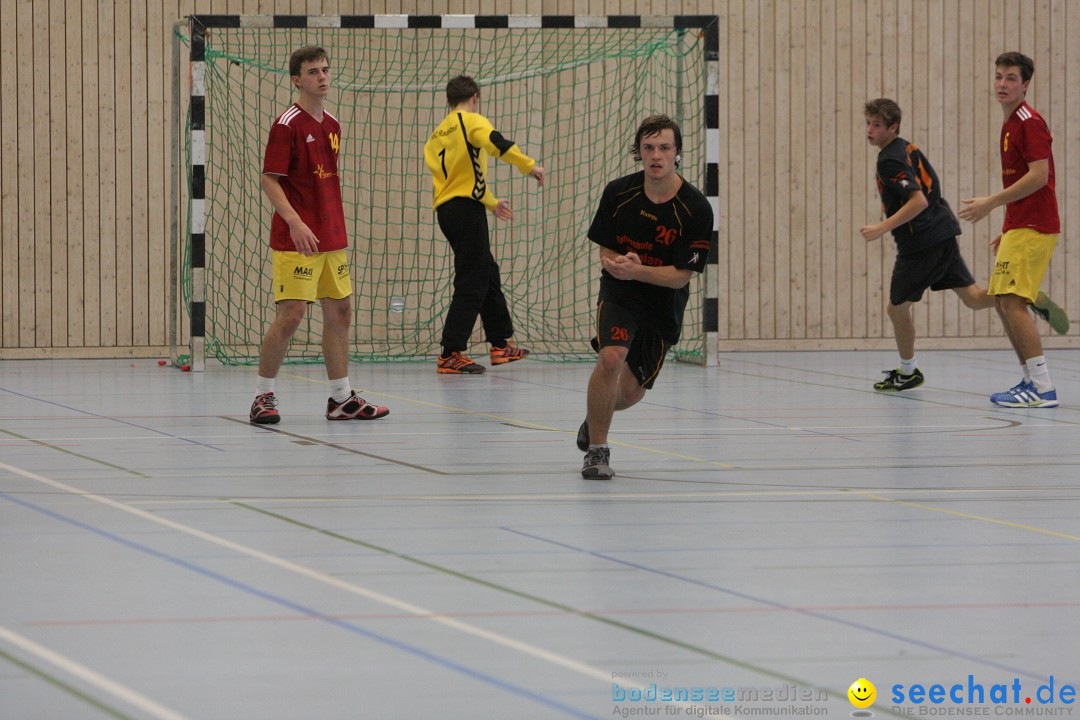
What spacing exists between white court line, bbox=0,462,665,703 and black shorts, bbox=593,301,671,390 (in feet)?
6.18

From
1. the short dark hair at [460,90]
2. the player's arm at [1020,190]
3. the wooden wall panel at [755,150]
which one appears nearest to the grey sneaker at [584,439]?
the player's arm at [1020,190]

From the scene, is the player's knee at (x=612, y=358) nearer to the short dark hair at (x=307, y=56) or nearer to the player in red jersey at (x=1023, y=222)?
the short dark hair at (x=307, y=56)

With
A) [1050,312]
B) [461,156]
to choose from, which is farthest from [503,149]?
[1050,312]

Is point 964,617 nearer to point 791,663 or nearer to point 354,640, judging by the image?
point 791,663

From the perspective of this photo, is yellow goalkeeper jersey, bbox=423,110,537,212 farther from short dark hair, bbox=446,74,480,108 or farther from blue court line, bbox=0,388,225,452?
blue court line, bbox=0,388,225,452

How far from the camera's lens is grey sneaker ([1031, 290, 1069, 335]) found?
1014cm

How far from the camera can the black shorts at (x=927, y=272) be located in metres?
9.84

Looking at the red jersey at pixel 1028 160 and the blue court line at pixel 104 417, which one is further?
the red jersey at pixel 1028 160

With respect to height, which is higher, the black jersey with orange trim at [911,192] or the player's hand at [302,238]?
the black jersey with orange trim at [911,192]

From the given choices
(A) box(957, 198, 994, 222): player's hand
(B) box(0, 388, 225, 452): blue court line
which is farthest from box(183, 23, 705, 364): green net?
(A) box(957, 198, 994, 222): player's hand

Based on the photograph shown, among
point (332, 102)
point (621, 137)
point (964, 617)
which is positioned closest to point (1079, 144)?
point (621, 137)

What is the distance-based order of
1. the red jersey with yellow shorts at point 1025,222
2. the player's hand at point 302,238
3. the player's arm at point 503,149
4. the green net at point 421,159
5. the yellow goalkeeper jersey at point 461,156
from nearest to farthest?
the player's hand at point 302,238 < the red jersey with yellow shorts at point 1025,222 < the player's arm at point 503,149 < the yellow goalkeeper jersey at point 461,156 < the green net at point 421,159

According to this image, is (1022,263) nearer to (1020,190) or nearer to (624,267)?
(1020,190)

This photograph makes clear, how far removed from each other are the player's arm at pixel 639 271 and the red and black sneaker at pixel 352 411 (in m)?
2.42
